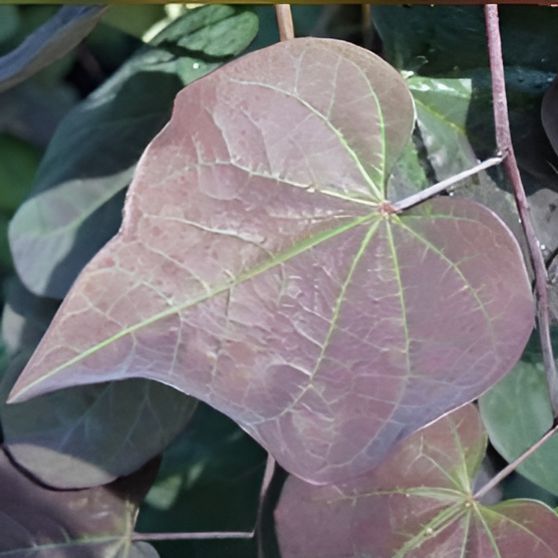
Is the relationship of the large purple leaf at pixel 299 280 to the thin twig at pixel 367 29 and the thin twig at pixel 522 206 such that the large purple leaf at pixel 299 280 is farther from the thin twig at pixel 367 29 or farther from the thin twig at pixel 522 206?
the thin twig at pixel 367 29

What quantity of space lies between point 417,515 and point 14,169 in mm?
765

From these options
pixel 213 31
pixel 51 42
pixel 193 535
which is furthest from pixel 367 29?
pixel 193 535

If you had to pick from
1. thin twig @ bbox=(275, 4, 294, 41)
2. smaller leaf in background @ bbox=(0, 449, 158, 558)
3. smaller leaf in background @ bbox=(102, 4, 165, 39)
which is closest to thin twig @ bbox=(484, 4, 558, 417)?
thin twig @ bbox=(275, 4, 294, 41)

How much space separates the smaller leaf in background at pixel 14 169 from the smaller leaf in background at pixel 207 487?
0.46 meters

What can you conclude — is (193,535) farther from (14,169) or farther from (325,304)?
(14,169)

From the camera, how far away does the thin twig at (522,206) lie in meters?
0.38

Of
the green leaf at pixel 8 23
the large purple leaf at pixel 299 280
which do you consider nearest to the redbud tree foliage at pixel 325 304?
the large purple leaf at pixel 299 280

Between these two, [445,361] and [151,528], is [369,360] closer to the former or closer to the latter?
[445,361]

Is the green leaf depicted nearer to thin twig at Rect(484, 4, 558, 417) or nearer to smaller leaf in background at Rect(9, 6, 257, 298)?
smaller leaf in background at Rect(9, 6, 257, 298)

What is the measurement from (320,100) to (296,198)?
0.14ft

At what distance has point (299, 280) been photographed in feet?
1.21

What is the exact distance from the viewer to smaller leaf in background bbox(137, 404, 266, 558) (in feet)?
1.87

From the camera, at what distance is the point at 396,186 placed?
46cm

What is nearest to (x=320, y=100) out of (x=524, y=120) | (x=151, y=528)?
(x=524, y=120)
